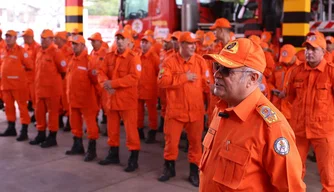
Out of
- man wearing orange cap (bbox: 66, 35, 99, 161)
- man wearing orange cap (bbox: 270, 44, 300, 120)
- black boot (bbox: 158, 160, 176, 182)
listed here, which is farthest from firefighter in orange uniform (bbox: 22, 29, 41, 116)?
man wearing orange cap (bbox: 270, 44, 300, 120)

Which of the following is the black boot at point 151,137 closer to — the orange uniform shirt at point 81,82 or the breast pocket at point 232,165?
the orange uniform shirt at point 81,82

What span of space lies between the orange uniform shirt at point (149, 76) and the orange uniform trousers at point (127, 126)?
193 centimetres

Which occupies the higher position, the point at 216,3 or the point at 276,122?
the point at 216,3

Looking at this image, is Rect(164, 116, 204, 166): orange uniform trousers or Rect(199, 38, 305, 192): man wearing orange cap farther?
Rect(164, 116, 204, 166): orange uniform trousers

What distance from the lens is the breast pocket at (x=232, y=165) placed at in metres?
2.01

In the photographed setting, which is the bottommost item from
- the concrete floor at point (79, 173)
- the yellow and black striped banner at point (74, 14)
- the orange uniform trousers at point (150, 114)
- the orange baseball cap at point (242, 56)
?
the concrete floor at point (79, 173)

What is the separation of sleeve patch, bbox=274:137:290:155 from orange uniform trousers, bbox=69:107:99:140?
4.74 metres

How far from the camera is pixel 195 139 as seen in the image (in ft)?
17.4

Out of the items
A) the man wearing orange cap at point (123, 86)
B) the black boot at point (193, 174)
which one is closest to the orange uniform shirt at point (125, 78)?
the man wearing orange cap at point (123, 86)

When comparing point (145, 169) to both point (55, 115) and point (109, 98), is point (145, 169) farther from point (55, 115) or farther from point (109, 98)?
point (55, 115)

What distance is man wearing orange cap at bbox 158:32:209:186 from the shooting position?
516 cm

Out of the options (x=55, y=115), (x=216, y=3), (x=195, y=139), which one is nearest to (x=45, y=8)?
(x=216, y=3)

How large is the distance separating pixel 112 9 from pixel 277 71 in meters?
10.2

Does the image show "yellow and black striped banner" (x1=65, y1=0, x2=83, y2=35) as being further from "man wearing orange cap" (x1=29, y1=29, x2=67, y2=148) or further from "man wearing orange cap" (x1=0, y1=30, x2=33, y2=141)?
"man wearing orange cap" (x1=29, y1=29, x2=67, y2=148)
